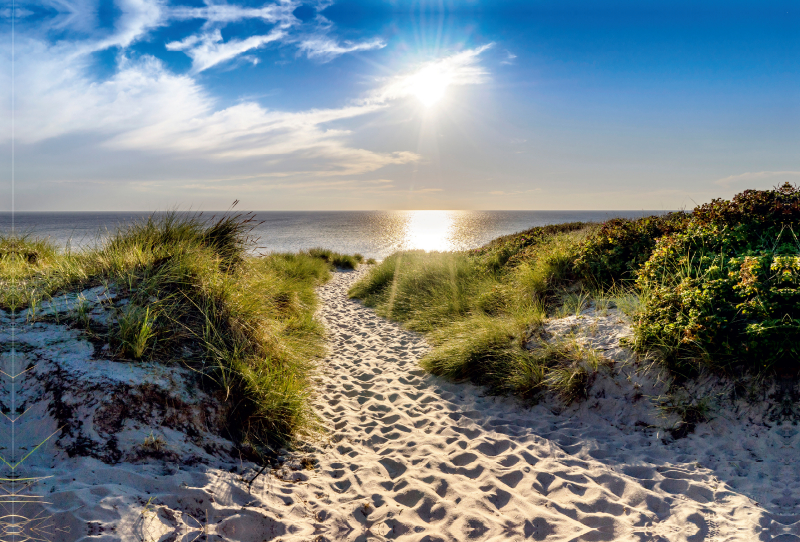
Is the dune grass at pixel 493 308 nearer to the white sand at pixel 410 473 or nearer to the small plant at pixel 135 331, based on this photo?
the white sand at pixel 410 473

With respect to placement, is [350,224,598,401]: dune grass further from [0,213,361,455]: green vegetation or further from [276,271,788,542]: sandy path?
[0,213,361,455]: green vegetation

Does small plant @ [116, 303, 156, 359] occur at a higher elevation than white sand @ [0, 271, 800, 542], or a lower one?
higher

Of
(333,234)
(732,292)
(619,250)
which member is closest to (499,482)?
(732,292)

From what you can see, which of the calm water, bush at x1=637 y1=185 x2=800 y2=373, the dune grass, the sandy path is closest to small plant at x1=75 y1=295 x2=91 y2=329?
the calm water

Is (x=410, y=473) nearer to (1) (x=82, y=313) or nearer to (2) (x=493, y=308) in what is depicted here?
(1) (x=82, y=313)

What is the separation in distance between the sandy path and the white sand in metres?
0.01

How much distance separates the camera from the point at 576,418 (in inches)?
181

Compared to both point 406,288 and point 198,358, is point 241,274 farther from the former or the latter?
point 406,288

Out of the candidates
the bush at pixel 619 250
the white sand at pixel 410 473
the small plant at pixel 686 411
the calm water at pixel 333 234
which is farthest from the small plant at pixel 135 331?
the bush at pixel 619 250

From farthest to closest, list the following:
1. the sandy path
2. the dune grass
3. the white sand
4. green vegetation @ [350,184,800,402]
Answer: the dune grass, green vegetation @ [350,184,800,402], the sandy path, the white sand

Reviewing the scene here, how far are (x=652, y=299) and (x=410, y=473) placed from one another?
3.91 metres

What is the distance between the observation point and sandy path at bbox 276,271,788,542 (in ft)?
9.43

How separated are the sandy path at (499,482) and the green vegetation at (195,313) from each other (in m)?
0.80

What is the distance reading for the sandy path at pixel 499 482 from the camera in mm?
2873
